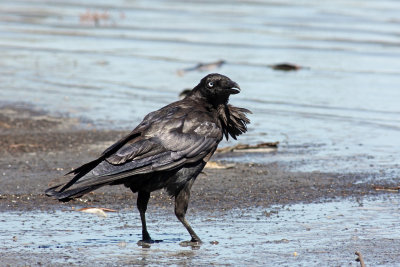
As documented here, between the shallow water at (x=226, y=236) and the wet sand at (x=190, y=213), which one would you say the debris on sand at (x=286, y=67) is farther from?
the shallow water at (x=226, y=236)

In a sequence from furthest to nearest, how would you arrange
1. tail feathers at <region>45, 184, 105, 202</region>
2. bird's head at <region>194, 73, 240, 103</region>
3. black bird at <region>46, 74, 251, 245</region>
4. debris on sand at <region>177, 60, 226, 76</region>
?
debris on sand at <region>177, 60, 226, 76</region> → bird's head at <region>194, 73, 240, 103</region> → black bird at <region>46, 74, 251, 245</region> → tail feathers at <region>45, 184, 105, 202</region>

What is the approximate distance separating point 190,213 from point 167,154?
0.91 meters

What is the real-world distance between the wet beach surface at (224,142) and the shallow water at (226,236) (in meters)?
0.02

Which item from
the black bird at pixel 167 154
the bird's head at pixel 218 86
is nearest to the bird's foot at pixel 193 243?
the black bird at pixel 167 154

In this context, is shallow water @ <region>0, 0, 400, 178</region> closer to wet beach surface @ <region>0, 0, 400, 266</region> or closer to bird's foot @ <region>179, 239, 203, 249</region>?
wet beach surface @ <region>0, 0, 400, 266</region>

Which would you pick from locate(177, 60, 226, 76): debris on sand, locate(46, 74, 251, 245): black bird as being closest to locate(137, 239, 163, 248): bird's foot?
locate(46, 74, 251, 245): black bird

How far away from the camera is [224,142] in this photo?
10094 millimetres

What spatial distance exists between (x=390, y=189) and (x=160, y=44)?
11.3m

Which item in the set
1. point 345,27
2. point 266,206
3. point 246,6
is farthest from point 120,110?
point 246,6

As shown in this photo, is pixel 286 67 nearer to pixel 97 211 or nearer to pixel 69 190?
pixel 97 211

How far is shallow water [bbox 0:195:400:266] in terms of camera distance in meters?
5.92

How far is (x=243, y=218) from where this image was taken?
22.9ft

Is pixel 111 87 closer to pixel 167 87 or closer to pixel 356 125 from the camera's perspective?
pixel 167 87

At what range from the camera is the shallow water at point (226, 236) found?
19.4ft
